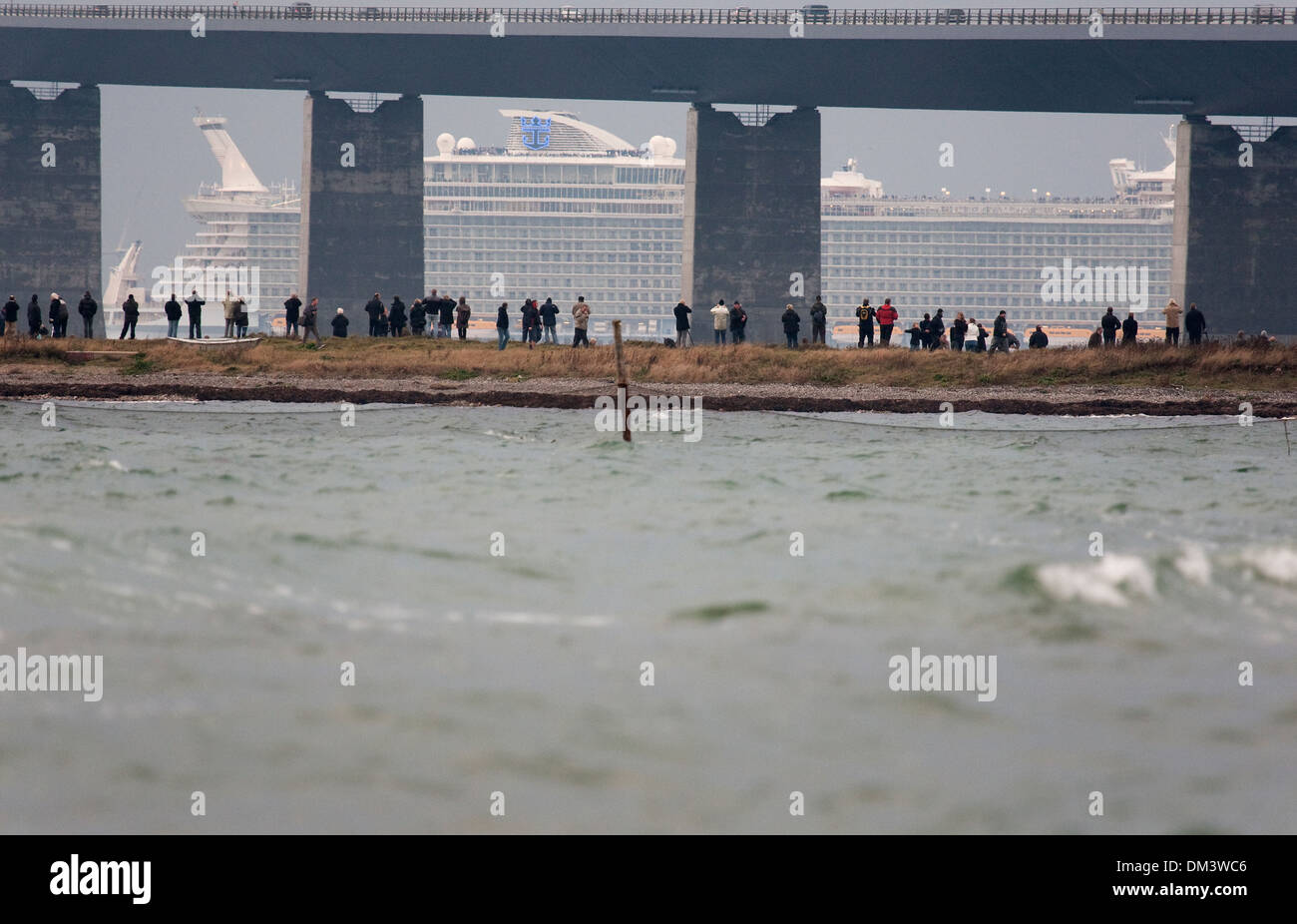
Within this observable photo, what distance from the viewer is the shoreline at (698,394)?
1228 inches

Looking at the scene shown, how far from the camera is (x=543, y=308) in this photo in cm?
4262

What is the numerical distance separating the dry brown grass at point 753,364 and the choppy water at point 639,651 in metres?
16.6

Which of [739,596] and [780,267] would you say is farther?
[780,267]

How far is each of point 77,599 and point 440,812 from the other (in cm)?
501

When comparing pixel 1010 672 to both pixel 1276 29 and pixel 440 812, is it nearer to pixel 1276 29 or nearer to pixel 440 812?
pixel 440 812

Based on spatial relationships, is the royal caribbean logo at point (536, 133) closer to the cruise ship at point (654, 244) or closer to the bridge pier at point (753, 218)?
the cruise ship at point (654, 244)

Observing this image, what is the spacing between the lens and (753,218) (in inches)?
2375

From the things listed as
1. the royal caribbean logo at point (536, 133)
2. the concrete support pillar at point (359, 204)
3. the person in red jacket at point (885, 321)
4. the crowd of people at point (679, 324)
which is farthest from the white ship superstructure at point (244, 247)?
the person in red jacket at point (885, 321)

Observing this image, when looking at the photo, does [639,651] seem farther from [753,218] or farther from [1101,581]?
[753,218]

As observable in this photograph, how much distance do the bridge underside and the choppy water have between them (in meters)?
41.5

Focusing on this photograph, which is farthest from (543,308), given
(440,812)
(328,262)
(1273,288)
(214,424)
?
(440,812)

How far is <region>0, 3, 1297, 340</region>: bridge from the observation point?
56375 mm

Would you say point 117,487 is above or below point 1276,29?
below

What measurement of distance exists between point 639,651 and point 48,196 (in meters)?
59.0
